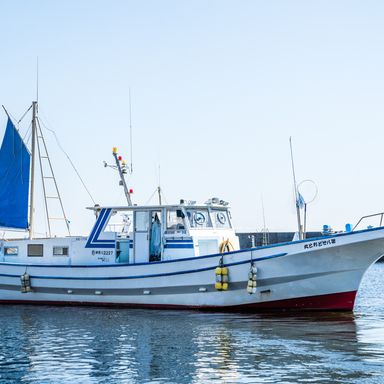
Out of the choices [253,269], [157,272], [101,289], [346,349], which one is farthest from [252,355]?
[101,289]

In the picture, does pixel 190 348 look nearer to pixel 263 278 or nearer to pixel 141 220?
pixel 263 278

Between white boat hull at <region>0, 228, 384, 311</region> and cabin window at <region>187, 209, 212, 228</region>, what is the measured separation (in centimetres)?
217

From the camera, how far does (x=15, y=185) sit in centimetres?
2592

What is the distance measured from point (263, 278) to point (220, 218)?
3.99 m

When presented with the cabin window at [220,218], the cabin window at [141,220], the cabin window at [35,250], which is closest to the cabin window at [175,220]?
the cabin window at [141,220]

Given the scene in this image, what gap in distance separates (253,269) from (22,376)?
9182 millimetres

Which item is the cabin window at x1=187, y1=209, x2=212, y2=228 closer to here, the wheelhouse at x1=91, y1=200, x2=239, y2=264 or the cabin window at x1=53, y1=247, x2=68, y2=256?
the wheelhouse at x1=91, y1=200, x2=239, y2=264

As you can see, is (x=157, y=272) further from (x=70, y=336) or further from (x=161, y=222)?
(x=70, y=336)

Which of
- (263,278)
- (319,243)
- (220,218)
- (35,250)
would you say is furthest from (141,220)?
(319,243)

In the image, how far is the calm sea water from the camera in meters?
11.9

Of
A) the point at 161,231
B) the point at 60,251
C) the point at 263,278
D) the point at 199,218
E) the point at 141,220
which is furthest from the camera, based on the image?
the point at 60,251

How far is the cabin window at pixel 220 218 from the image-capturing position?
23.2 meters

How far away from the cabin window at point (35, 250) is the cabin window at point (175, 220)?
5327 mm

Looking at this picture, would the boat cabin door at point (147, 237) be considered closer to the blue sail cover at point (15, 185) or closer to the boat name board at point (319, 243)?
the boat name board at point (319, 243)
